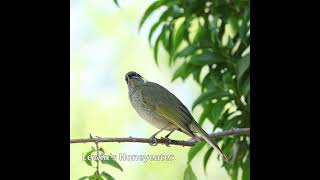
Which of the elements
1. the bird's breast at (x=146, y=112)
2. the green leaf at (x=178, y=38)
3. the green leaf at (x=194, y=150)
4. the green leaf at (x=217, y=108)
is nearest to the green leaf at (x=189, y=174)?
the green leaf at (x=194, y=150)

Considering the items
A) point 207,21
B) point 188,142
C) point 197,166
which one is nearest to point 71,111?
point 188,142

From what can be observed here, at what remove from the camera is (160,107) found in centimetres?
204

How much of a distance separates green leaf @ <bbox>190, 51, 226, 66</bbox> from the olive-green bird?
12.3 inches

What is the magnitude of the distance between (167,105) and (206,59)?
0.36m

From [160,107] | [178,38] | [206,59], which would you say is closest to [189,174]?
[160,107]

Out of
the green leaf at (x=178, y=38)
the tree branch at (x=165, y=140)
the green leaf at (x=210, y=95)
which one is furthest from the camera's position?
the green leaf at (x=178, y=38)

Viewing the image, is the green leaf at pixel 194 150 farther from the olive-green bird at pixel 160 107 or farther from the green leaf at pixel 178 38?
the green leaf at pixel 178 38

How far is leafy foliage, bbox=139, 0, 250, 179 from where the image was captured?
225 cm

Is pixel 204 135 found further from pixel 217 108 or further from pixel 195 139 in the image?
pixel 217 108

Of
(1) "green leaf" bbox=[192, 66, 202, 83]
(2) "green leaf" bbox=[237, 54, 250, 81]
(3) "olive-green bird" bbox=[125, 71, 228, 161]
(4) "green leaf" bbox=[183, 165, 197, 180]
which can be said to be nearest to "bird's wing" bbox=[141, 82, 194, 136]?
(3) "olive-green bird" bbox=[125, 71, 228, 161]

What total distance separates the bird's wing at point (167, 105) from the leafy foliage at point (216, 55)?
14 cm

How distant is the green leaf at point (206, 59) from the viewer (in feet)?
7.66
